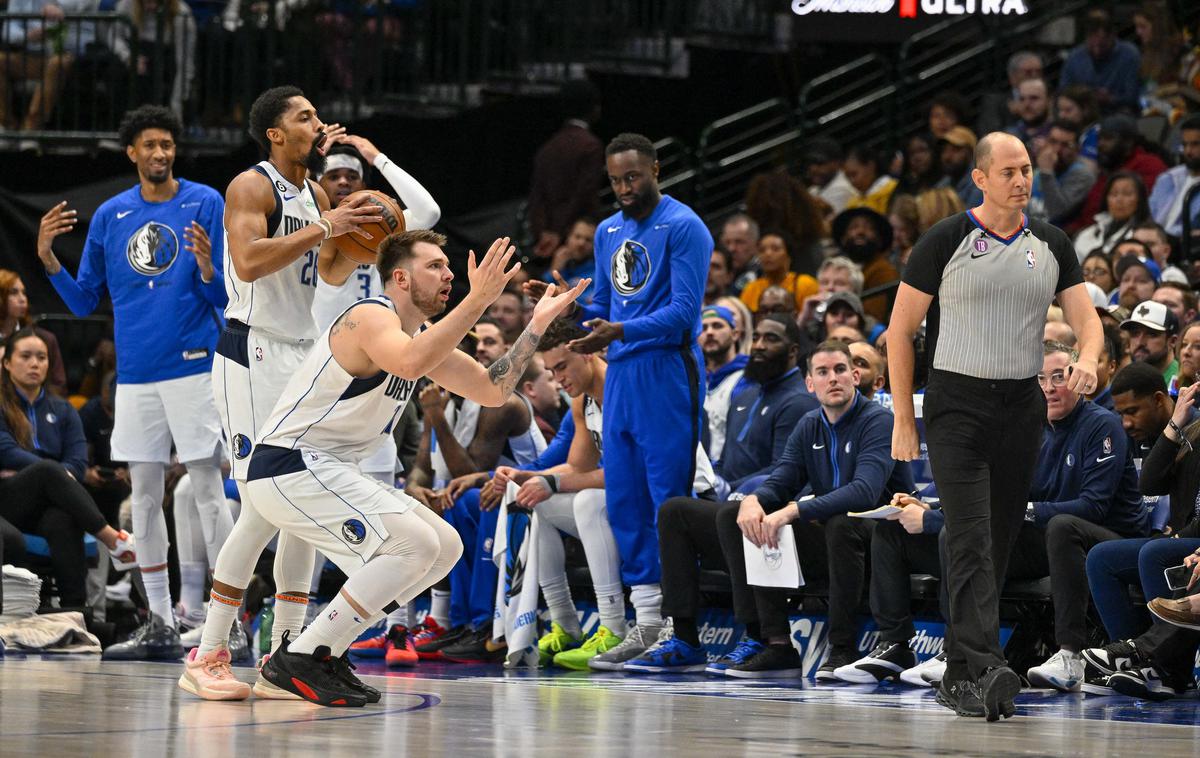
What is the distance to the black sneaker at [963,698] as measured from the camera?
630 cm

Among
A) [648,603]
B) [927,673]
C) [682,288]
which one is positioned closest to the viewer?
[927,673]

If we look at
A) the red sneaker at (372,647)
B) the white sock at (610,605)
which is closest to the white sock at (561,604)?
the white sock at (610,605)

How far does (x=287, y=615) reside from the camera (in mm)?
6926

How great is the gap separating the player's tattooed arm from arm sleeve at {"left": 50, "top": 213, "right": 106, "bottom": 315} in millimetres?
3353


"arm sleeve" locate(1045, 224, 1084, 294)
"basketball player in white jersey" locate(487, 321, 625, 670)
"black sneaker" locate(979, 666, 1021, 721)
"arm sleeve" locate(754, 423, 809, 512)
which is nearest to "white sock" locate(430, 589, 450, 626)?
"basketball player in white jersey" locate(487, 321, 625, 670)

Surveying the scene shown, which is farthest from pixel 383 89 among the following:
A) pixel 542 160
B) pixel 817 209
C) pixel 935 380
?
pixel 935 380

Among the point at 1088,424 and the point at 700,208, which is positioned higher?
the point at 700,208

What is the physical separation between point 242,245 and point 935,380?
2.90m

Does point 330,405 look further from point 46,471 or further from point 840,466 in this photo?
point 46,471

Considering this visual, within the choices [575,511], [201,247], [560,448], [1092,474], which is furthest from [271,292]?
[1092,474]

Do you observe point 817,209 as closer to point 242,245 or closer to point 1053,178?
point 1053,178

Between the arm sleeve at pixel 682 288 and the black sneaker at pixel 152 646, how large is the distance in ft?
9.11

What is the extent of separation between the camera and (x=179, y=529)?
934 centimetres

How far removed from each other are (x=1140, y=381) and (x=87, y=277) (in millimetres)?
5279
